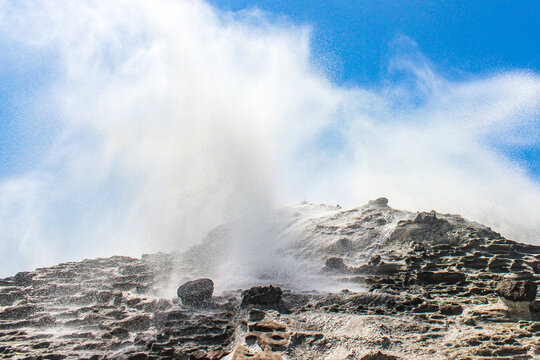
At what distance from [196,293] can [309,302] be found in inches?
186

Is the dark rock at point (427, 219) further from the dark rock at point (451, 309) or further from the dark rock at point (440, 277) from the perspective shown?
the dark rock at point (451, 309)

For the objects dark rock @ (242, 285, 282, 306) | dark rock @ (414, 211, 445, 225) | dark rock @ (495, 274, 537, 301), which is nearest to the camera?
dark rock @ (495, 274, 537, 301)

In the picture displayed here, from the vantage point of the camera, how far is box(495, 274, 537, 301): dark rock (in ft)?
37.0

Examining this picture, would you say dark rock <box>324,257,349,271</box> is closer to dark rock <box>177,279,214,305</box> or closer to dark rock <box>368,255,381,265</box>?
dark rock <box>368,255,381,265</box>

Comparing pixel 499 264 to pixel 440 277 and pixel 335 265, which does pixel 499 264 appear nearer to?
pixel 440 277

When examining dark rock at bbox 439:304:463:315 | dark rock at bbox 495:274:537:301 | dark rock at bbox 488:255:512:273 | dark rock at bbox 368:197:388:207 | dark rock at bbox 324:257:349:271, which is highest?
dark rock at bbox 368:197:388:207

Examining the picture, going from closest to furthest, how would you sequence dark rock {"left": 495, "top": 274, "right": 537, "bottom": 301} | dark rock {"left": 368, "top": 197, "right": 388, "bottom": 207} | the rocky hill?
the rocky hill, dark rock {"left": 495, "top": 274, "right": 537, "bottom": 301}, dark rock {"left": 368, "top": 197, "right": 388, "bottom": 207}

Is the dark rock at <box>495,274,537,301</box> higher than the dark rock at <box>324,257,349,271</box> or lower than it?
lower

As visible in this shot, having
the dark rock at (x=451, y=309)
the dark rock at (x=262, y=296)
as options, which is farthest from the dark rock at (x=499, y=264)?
the dark rock at (x=262, y=296)

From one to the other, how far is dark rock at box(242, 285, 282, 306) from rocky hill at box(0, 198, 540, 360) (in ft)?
0.15

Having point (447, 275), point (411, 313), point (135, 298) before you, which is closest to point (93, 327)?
point (135, 298)

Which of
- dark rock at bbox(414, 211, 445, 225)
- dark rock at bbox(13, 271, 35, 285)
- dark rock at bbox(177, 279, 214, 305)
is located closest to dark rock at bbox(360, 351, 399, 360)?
dark rock at bbox(177, 279, 214, 305)

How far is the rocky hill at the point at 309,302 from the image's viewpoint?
33.6 feet

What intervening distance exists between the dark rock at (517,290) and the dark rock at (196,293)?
10813 mm
